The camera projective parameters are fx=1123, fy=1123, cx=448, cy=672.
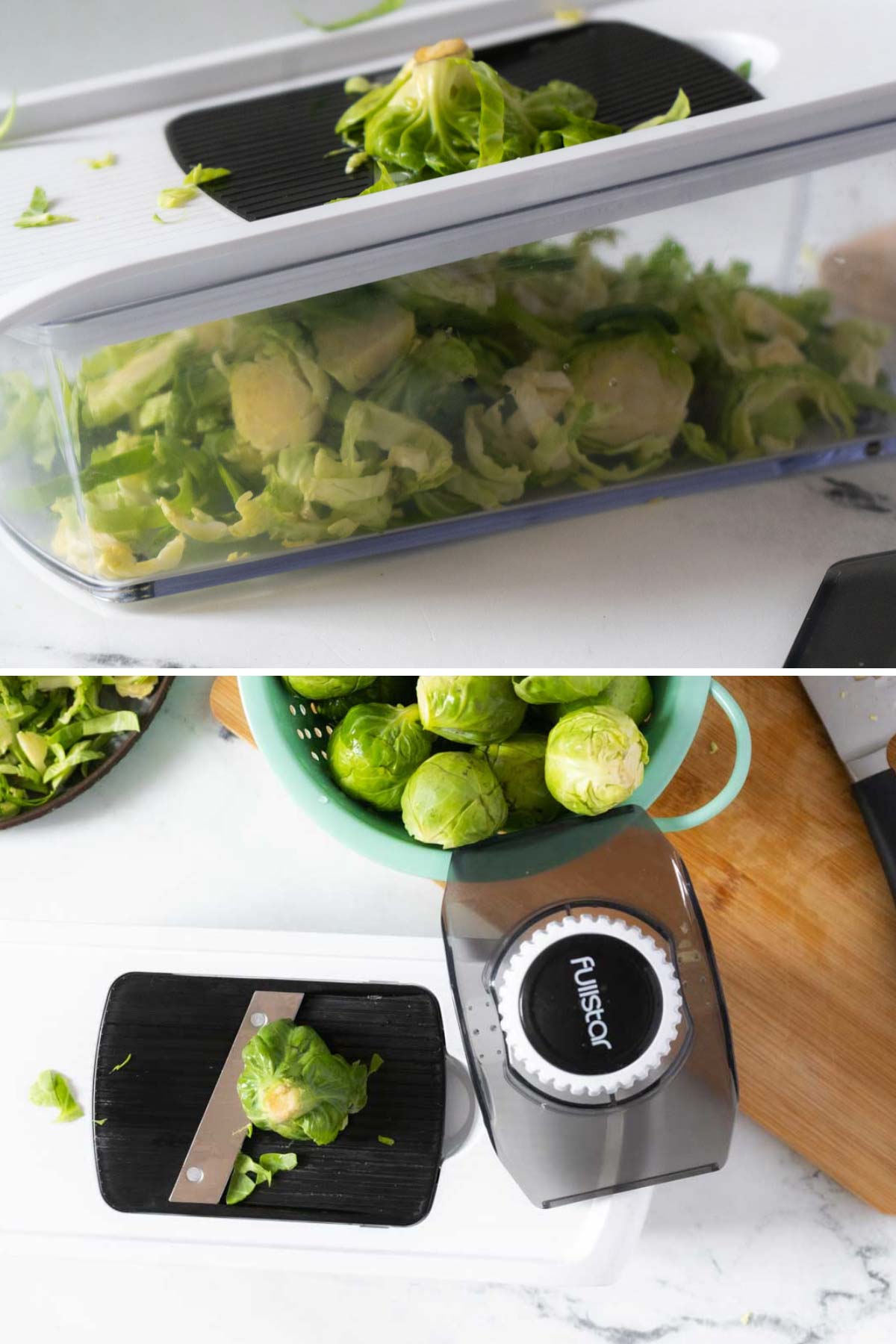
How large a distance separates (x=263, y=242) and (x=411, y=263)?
0.28 feet

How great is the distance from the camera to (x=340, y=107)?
2.45 feet

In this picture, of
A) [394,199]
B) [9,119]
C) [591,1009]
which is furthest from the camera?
[9,119]

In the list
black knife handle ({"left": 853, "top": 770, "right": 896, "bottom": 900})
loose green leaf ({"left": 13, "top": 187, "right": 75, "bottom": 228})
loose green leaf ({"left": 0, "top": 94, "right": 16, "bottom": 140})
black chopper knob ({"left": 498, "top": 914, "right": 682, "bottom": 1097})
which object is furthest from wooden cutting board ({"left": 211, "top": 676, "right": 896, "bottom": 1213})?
loose green leaf ({"left": 0, "top": 94, "right": 16, "bottom": 140})

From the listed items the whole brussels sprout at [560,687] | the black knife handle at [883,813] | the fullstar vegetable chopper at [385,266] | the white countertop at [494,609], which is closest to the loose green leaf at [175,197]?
the fullstar vegetable chopper at [385,266]

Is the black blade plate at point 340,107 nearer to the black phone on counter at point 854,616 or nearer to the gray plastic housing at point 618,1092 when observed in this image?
the black phone on counter at point 854,616

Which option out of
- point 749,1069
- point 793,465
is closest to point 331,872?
point 749,1069

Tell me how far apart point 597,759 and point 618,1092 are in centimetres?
19

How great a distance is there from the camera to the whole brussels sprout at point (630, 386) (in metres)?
0.64

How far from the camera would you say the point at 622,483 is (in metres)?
0.72

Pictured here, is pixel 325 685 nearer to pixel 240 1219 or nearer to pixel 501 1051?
pixel 501 1051

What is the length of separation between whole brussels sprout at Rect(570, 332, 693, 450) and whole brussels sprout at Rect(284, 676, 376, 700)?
200 mm

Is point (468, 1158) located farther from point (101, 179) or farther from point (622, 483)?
point (101, 179)

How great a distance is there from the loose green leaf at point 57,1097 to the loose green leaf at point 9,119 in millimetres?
619

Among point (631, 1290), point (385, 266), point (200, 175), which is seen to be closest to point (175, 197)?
point (200, 175)
